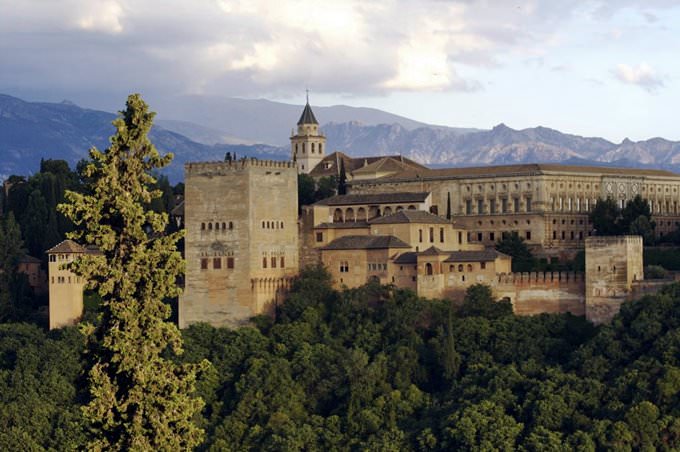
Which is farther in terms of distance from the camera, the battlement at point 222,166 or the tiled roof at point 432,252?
the battlement at point 222,166

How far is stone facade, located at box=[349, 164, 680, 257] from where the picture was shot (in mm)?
69188

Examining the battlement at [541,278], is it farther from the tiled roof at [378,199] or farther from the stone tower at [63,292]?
the stone tower at [63,292]

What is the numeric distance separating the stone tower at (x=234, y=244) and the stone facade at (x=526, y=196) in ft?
33.6

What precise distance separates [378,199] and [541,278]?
11.8m

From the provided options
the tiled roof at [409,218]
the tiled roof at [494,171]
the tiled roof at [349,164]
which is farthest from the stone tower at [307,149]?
the tiled roof at [409,218]

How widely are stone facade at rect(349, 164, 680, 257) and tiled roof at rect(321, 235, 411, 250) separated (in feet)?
25.4

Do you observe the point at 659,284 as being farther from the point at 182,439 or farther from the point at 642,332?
the point at 182,439

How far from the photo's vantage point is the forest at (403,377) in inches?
1938

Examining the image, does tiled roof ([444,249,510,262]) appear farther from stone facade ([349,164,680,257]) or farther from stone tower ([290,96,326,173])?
stone tower ([290,96,326,173])

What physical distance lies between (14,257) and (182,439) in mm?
45757

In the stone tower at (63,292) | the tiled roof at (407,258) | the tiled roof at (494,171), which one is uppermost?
the tiled roof at (494,171)

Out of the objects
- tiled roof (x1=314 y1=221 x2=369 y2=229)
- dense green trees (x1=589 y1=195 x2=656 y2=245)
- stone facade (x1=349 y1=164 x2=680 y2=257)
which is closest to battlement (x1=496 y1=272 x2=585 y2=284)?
tiled roof (x1=314 y1=221 x2=369 y2=229)

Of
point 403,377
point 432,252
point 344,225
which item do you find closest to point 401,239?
point 432,252

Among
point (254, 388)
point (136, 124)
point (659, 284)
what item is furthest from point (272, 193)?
point (136, 124)
